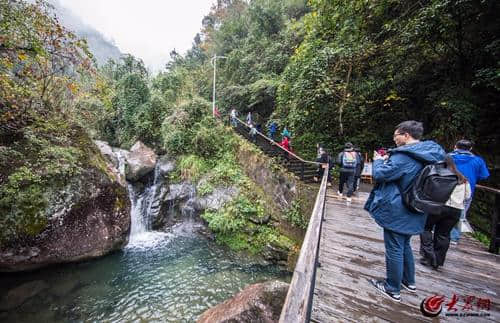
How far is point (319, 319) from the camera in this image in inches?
74.9

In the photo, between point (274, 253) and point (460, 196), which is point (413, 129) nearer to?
point (460, 196)

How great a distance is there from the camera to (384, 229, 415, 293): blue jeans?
192 centimetres

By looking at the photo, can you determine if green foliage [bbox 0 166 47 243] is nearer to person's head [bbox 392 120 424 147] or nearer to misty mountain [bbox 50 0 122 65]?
person's head [bbox 392 120 424 147]

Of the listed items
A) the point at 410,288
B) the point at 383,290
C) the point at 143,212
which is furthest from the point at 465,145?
the point at 143,212

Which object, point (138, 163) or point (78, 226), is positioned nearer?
point (78, 226)

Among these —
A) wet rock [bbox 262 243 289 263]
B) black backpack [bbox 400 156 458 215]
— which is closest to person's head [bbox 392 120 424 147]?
black backpack [bbox 400 156 458 215]

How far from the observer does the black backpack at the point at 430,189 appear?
1.79 m

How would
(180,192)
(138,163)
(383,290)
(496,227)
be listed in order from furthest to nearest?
1. (138,163)
2. (180,192)
3. (496,227)
4. (383,290)

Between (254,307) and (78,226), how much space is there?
5.88m

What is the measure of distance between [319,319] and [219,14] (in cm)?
3728

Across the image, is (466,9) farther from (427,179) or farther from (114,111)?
(114,111)

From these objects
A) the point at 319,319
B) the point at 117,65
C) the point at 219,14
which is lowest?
the point at 319,319

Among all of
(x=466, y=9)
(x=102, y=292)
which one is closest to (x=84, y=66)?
(x=102, y=292)

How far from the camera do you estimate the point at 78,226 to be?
5793 millimetres
